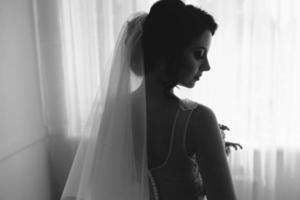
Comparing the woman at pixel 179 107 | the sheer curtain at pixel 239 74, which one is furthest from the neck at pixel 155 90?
the sheer curtain at pixel 239 74

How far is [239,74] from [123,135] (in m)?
1.06

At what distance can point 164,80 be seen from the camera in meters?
0.86

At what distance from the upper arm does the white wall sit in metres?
1.20

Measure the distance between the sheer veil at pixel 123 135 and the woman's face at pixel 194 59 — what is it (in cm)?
13

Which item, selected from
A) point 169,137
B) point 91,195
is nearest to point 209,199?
point 169,137

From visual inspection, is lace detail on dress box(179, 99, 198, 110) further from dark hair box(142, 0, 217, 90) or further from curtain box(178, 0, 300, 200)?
curtain box(178, 0, 300, 200)

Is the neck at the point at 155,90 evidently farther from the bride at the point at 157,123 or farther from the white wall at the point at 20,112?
the white wall at the point at 20,112

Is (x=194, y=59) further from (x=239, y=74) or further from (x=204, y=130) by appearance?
(x=239, y=74)

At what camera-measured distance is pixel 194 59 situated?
0.81 meters

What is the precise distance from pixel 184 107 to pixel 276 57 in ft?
3.53

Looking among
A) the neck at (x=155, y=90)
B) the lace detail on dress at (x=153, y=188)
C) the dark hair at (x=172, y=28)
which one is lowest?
the lace detail on dress at (x=153, y=188)

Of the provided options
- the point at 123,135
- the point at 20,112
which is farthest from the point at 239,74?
the point at 20,112

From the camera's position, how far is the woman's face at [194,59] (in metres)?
0.80

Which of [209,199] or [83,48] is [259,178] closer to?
[209,199]
